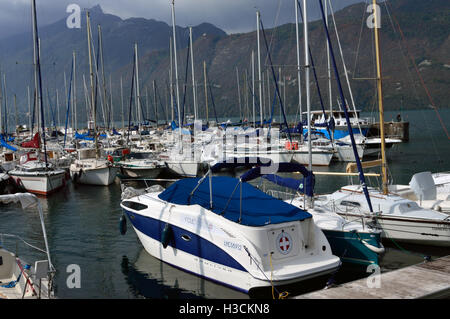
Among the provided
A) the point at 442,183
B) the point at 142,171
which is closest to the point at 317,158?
the point at 142,171

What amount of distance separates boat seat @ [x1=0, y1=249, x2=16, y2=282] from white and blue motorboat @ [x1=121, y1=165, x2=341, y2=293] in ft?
14.5

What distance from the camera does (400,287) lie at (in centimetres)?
1001

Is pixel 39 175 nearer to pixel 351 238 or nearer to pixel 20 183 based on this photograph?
pixel 20 183

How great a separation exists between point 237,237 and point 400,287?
4.23m

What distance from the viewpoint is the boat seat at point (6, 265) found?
37.8 ft

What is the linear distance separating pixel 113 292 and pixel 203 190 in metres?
4.30

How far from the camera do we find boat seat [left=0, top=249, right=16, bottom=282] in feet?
37.8

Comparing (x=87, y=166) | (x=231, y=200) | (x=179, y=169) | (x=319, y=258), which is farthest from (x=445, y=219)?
(x=87, y=166)

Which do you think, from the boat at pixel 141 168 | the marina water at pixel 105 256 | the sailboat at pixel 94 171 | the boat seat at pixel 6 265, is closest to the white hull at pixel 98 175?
the sailboat at pixel 94 171

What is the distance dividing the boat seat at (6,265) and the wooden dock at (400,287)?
790cm

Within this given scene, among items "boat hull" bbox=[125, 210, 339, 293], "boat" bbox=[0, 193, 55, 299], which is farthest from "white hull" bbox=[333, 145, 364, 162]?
"boat" bbox=[0, 193, 55, 299]

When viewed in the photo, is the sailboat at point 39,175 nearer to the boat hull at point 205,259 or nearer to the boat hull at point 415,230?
the boat hull at point 205,259

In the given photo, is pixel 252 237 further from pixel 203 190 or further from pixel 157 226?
pixel 157 226
